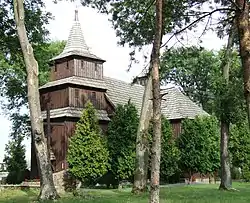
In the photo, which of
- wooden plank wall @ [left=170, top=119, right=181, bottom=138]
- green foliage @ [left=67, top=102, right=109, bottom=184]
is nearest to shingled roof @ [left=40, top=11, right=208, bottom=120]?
wooden plank wall @ [left=170, top=119, right=181, bottom=138]

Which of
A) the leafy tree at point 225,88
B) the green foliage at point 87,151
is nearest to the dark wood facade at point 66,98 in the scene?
the green foliage at point 87,151

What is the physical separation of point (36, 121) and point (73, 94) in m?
16.6

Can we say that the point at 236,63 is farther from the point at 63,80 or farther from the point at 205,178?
the point at 205,178

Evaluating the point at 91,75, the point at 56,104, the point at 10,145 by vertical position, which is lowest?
the point at 10,145

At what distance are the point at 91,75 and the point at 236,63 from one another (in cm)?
1434

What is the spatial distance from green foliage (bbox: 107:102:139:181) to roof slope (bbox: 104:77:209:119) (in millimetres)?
5412

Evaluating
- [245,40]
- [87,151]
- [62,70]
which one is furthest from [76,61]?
[245,40]

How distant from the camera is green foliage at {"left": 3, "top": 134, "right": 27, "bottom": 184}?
37781mm

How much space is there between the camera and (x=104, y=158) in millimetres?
29766

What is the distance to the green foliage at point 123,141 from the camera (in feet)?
99.7

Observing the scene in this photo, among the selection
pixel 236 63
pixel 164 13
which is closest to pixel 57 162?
pixel 236 63

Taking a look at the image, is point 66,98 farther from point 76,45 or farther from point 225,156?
point 225,156

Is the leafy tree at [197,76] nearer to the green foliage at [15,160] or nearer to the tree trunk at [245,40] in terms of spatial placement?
the green foliage at [15,160]

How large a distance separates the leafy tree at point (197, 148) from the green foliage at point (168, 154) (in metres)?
1.59
